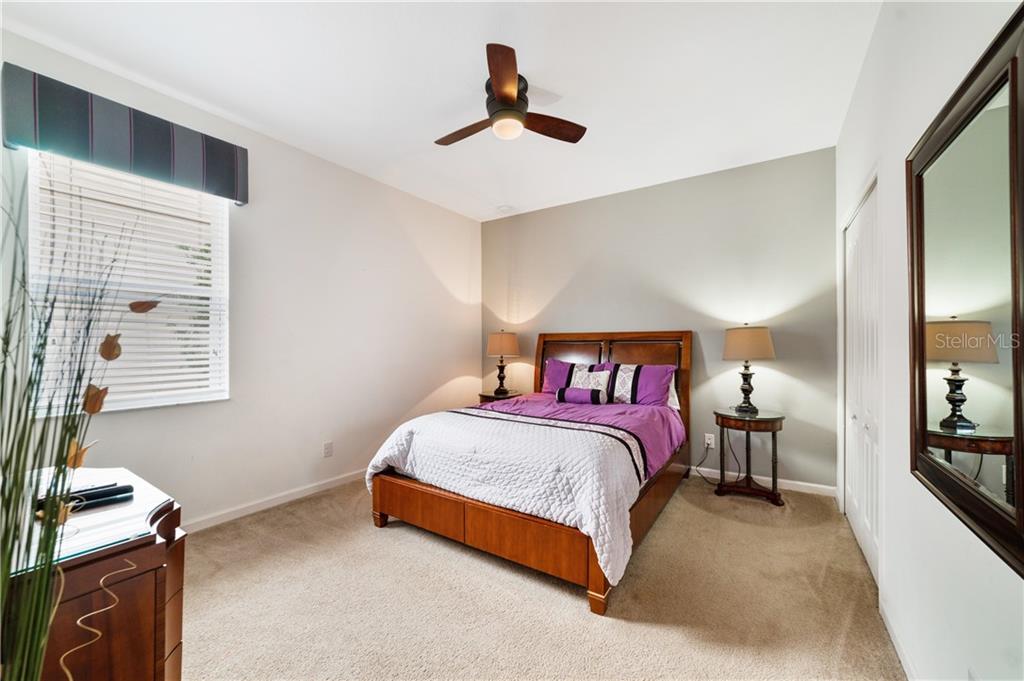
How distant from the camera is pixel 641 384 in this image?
11.5ft

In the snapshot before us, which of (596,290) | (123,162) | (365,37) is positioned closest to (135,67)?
(123,162)

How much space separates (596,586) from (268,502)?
240 cm

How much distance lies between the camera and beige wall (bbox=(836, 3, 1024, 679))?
3.39 ft

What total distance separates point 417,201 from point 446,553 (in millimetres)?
3233

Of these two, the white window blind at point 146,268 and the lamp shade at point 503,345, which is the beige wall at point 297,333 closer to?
the white window blind at point 146,268

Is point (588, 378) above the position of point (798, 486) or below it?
above

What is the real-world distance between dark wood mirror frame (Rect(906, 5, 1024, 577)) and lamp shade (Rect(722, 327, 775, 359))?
162 centimetres

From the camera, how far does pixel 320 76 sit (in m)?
2.37

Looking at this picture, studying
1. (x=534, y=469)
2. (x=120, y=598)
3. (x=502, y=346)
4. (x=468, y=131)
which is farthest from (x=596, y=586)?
(x=502, y=346)

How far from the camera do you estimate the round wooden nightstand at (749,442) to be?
302 cm

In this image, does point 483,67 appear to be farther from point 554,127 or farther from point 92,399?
point 92,399

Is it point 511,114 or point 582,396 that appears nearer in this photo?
point 511,114

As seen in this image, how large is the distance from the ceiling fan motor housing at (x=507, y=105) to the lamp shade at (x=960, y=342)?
6.49 feet

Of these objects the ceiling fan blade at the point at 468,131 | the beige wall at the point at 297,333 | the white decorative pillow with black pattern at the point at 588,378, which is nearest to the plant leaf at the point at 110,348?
the ceiling fan blade at the point at 468,131
